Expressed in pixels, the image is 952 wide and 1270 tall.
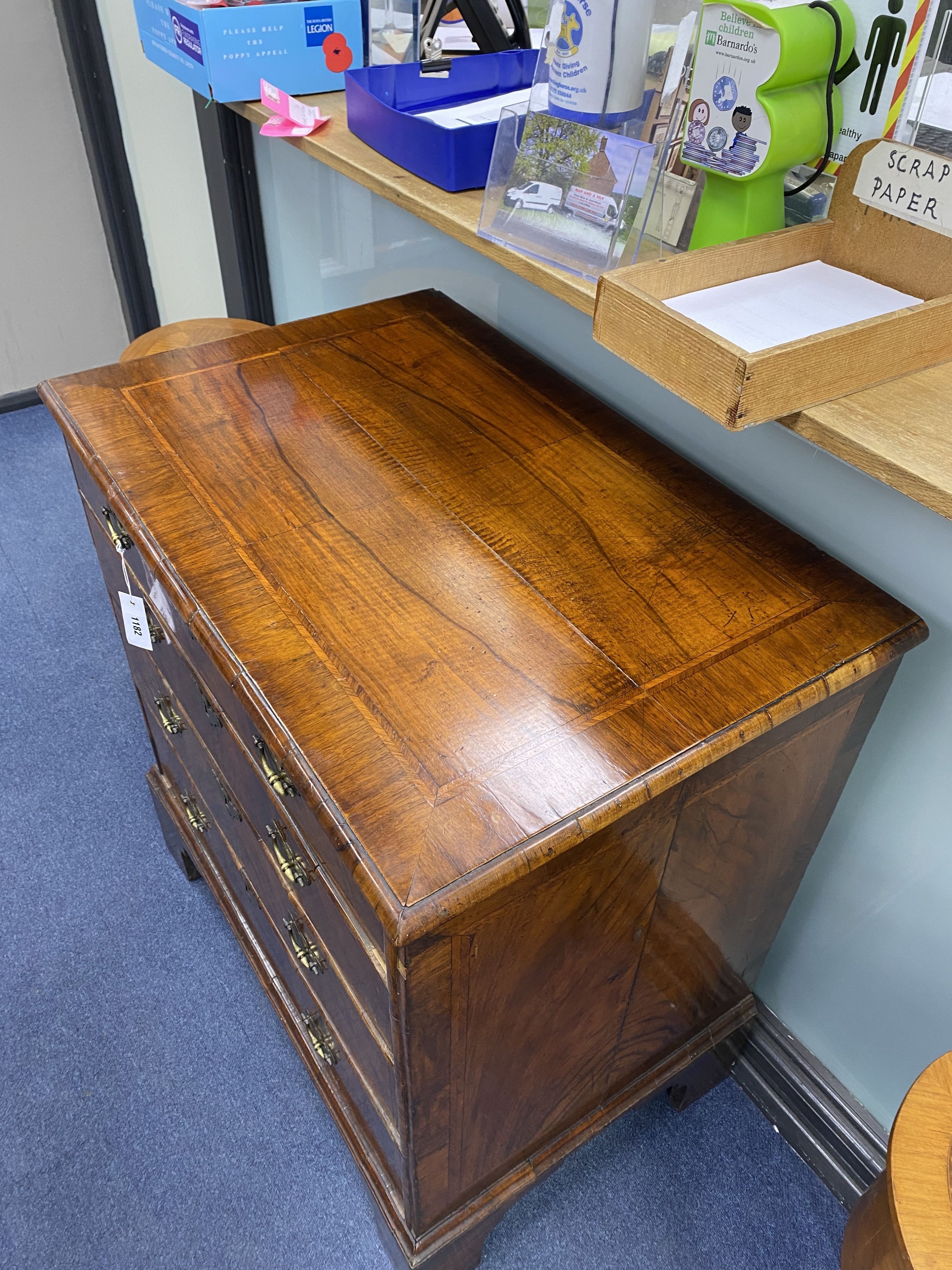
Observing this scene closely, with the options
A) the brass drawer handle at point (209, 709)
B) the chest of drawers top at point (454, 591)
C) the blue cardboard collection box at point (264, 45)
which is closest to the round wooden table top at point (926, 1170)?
the chest of drawers top at point (454, 591)

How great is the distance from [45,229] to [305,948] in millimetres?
2210

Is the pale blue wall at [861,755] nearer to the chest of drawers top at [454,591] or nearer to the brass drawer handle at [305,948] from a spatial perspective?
the chest of drawers top at [454,591]

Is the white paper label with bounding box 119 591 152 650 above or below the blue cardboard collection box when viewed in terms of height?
below

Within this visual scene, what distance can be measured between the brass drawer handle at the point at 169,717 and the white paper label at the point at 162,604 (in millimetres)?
246

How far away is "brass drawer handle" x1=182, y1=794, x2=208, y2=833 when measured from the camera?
1.33 m

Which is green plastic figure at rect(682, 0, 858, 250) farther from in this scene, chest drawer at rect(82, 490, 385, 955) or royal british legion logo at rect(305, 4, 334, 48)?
royal british legion logo at rect(305, 4, 334, 48)

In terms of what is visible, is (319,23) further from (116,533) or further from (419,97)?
(116,533)

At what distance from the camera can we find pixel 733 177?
765 mm

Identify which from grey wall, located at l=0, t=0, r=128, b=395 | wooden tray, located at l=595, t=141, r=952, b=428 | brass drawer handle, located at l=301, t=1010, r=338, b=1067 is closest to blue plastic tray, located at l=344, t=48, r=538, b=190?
wooden tray, located at l=595, t=141, r=952, b=428

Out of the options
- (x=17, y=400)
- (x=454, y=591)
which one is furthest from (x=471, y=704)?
(x=17, y=400)

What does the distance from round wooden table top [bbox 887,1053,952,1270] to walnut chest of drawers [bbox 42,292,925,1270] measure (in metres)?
0.24

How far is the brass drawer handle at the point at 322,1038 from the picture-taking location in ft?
3.55

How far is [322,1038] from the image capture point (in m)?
1.11

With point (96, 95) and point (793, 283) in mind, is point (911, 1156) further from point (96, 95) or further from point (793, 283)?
point (96, 95)
